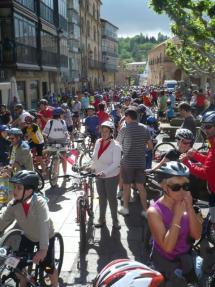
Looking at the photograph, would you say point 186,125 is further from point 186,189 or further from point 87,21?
point 87,21

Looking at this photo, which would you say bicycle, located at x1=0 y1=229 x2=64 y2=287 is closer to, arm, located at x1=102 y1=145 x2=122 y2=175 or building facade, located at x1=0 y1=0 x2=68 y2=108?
arm, located at x1=102 y1=145 x2=122 y2=175

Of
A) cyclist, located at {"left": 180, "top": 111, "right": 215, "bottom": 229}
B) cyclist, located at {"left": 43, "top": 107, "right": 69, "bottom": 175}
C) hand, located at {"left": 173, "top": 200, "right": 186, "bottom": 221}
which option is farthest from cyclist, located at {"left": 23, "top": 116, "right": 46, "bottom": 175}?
hand, located at {"left": 173, "top": 200, "right": 186, "bottom": 221}

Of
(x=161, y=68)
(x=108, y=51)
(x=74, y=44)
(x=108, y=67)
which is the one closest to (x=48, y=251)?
(x=74, y=44)

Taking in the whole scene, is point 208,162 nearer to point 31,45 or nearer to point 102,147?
point 102,147

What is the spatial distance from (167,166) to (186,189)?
0.24m

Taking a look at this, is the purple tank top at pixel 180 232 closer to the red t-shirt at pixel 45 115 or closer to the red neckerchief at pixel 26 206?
the red neckerchief at pixel 26 206

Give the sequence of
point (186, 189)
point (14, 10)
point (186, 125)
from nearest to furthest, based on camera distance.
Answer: point (186, 189), point (186, 125), point (14, 10)

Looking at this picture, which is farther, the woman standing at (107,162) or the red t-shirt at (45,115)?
the red t-shirt at (45,115)

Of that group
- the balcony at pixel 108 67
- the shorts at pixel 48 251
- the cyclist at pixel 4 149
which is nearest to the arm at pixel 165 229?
the shorts at pixel 48 251

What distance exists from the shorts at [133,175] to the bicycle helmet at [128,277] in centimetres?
470

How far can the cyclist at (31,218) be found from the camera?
12.9 feet

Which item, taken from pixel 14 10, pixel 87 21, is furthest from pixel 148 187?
pixel 87 21

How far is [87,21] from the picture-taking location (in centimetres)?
5969

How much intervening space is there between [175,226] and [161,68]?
9730 cm
